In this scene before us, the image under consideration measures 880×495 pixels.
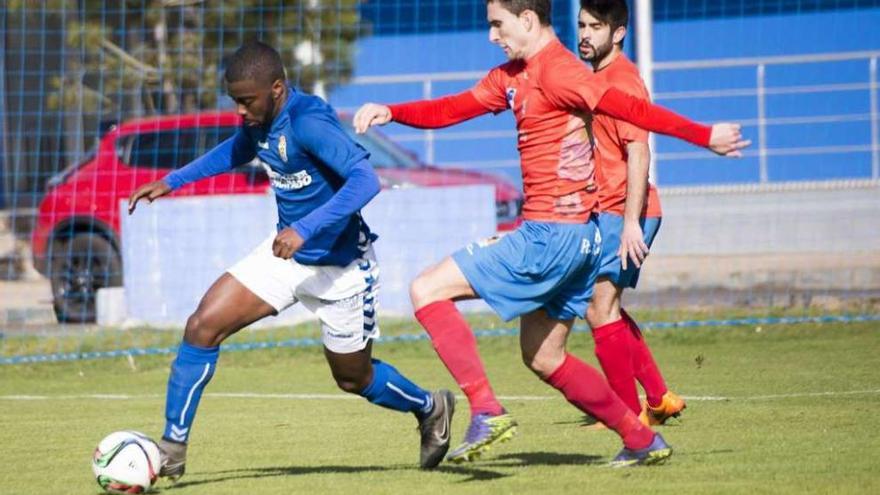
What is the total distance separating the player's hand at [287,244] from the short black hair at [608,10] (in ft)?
7.75

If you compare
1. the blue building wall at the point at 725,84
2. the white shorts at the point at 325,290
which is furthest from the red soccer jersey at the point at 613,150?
the blue building wall at the point at 725,84

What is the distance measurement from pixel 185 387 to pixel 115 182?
1041 centimetres

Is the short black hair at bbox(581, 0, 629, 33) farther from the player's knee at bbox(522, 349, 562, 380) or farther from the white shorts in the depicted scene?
the player's knee at bbox(522, 349, 562, 380)

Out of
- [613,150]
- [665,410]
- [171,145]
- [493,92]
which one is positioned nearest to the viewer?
[493,92]

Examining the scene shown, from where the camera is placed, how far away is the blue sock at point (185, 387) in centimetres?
720

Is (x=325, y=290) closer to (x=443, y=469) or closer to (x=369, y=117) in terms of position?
(x=369, y=117)

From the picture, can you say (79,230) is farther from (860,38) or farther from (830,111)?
(860,38)

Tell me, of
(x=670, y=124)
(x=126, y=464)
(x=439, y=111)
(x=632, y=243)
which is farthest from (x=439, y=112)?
(x=126, y=464)

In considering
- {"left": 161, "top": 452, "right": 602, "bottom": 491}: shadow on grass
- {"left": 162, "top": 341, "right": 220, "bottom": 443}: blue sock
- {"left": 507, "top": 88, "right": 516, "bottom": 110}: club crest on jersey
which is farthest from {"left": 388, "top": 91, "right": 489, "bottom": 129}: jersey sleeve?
{"left": 161, "top": 452, "right": 602, "bottom": 491}: shadow on grass

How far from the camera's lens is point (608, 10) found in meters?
8.55

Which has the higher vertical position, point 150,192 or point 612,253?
point 150,192

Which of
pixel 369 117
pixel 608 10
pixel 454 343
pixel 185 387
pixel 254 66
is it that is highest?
pixel 608 10

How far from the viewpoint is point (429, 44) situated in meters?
24.0

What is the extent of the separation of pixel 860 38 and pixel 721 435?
14856mm
